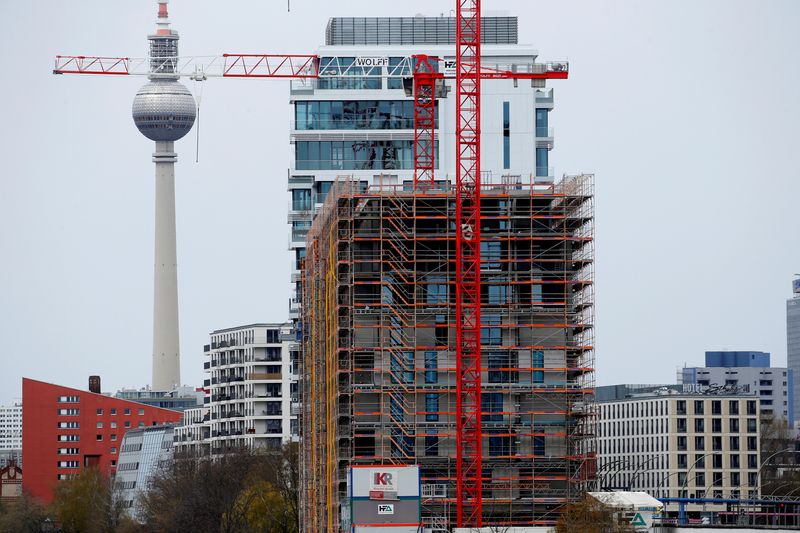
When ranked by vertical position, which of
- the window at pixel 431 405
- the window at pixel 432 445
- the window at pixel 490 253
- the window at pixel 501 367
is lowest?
the window at pixel 432 445

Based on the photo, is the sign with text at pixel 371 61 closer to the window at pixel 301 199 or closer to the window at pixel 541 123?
the window at pixel 301 199

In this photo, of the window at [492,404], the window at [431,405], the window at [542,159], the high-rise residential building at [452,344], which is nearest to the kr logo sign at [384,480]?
the high-rise residential building at [452,344]

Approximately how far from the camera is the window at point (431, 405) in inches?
5379

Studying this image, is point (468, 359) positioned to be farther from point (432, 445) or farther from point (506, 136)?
point (506, 136)

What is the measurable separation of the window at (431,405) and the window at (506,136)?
168ft

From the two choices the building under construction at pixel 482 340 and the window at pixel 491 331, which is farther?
the window at pixel 491 331

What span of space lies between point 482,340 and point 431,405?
5.24 meters

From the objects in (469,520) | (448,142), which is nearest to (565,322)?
(469,520)

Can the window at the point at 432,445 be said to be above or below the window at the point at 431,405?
below

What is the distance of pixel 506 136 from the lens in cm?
18625

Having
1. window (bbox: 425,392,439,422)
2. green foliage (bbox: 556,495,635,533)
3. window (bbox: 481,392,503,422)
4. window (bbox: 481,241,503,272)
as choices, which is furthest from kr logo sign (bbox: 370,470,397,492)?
window (bbox: 481,241,503,272)

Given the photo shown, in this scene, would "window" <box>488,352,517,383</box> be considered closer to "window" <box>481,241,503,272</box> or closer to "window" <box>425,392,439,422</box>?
"window" <box>425,392,439,422</box>

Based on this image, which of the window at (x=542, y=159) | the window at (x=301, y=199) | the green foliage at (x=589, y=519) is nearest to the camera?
the green foliage at (x=589, y=519)

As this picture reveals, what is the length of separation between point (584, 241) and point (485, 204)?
673 centimetres
